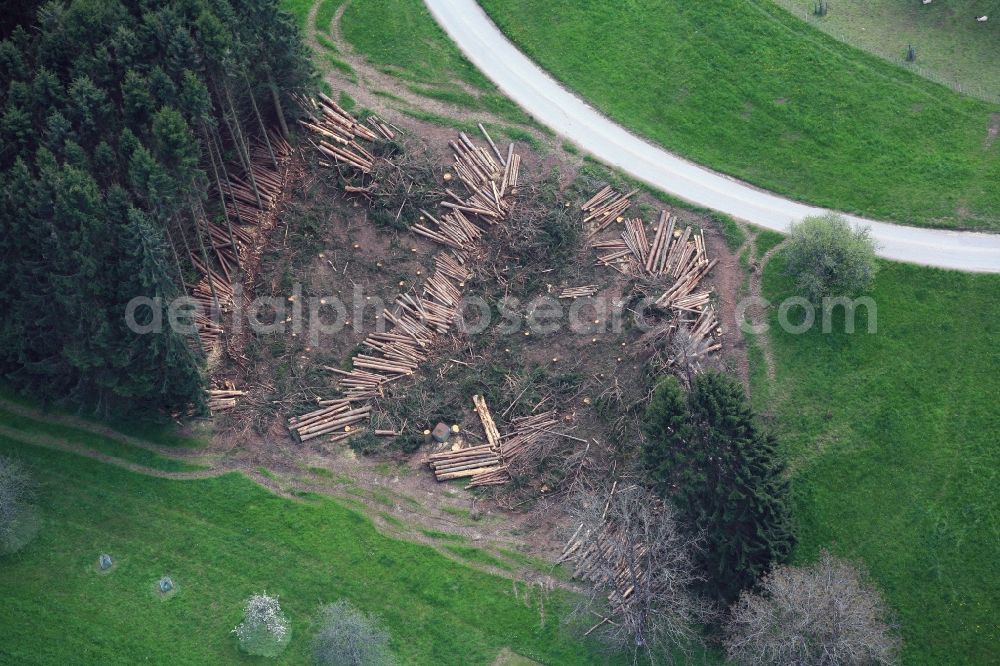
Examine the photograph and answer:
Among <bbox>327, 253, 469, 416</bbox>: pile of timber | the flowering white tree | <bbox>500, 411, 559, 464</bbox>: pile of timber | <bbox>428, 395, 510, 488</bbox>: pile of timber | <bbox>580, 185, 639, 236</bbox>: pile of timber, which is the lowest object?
the flowering white tree

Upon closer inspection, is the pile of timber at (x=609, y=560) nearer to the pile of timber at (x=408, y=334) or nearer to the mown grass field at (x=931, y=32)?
the pile of timber at (x=408, y=334)

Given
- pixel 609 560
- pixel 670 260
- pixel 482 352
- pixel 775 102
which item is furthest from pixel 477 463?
pixel 775 102

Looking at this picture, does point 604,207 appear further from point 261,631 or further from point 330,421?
point 261,631

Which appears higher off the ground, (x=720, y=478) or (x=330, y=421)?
(x=330, y=421)

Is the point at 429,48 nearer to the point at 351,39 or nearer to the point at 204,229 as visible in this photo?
the point at 351,39

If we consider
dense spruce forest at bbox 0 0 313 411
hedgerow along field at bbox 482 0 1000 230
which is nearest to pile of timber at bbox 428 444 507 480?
dense spruce forest at bbox 0 0 313 411

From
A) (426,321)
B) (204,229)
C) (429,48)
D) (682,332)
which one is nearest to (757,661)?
(682,332)

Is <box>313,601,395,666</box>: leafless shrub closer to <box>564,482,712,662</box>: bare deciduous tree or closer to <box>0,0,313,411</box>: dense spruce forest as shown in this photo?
<box>564,482,712,662</box>: bare deciduous tree

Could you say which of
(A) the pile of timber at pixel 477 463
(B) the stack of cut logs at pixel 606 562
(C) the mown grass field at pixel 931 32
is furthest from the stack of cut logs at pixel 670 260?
(C) the mown grass field at pixel 931 32
